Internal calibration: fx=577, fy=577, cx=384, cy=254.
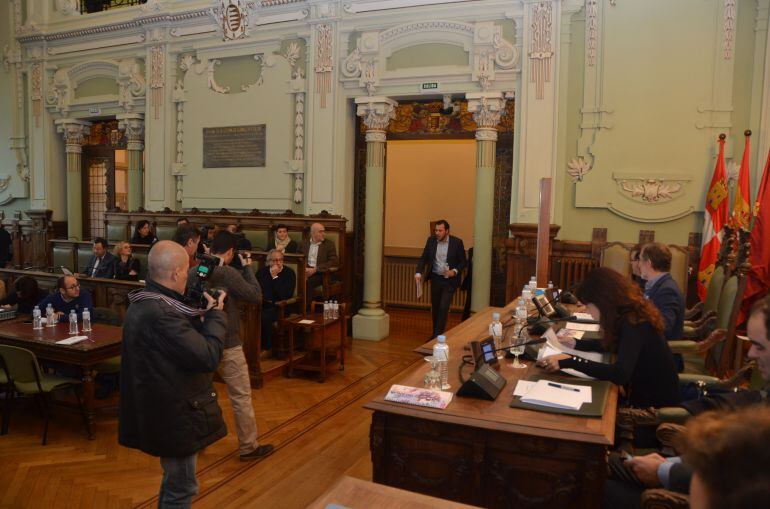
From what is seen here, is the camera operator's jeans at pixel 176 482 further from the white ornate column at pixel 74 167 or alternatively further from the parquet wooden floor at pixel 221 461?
the white ornate column at pixel 74 167

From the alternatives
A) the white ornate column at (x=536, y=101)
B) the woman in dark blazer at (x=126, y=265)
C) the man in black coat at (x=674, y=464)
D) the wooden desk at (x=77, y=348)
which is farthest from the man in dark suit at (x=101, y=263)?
the man in black coat at (x=674, y=464)

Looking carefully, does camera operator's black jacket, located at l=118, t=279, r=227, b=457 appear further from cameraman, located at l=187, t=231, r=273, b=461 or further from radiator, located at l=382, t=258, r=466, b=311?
radiator, located at l=382, t=258, r=466, b=311

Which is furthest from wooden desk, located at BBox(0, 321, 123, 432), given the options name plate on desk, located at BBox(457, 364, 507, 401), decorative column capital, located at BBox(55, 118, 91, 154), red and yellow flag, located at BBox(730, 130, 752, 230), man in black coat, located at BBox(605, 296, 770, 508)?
decorative column capital, located at BBox(55, 118, 91, 154)

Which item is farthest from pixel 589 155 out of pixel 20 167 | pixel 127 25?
pixel 20 167

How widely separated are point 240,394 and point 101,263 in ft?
14.3

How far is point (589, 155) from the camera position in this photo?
6.84m

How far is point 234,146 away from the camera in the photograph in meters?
8.77

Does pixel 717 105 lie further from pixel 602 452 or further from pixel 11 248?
pixel 11 248

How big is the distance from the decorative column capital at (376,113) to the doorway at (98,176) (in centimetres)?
559

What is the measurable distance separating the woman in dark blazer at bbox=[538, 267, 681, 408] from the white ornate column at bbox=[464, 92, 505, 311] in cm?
452

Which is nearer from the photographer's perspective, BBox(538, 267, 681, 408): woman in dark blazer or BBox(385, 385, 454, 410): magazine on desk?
BBox(385, 385, 454, 410): magazine on desk

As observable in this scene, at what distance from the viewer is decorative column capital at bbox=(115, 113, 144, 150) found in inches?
377

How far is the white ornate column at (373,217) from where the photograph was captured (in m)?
7.67

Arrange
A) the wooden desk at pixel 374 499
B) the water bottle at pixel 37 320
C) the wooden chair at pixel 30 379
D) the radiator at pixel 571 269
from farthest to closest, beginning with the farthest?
the radiator at pixel 571 269
the water bottle at pixel 37 320
the wooden chair at pixel 30 379
the wooden desk at pixel 374 499
